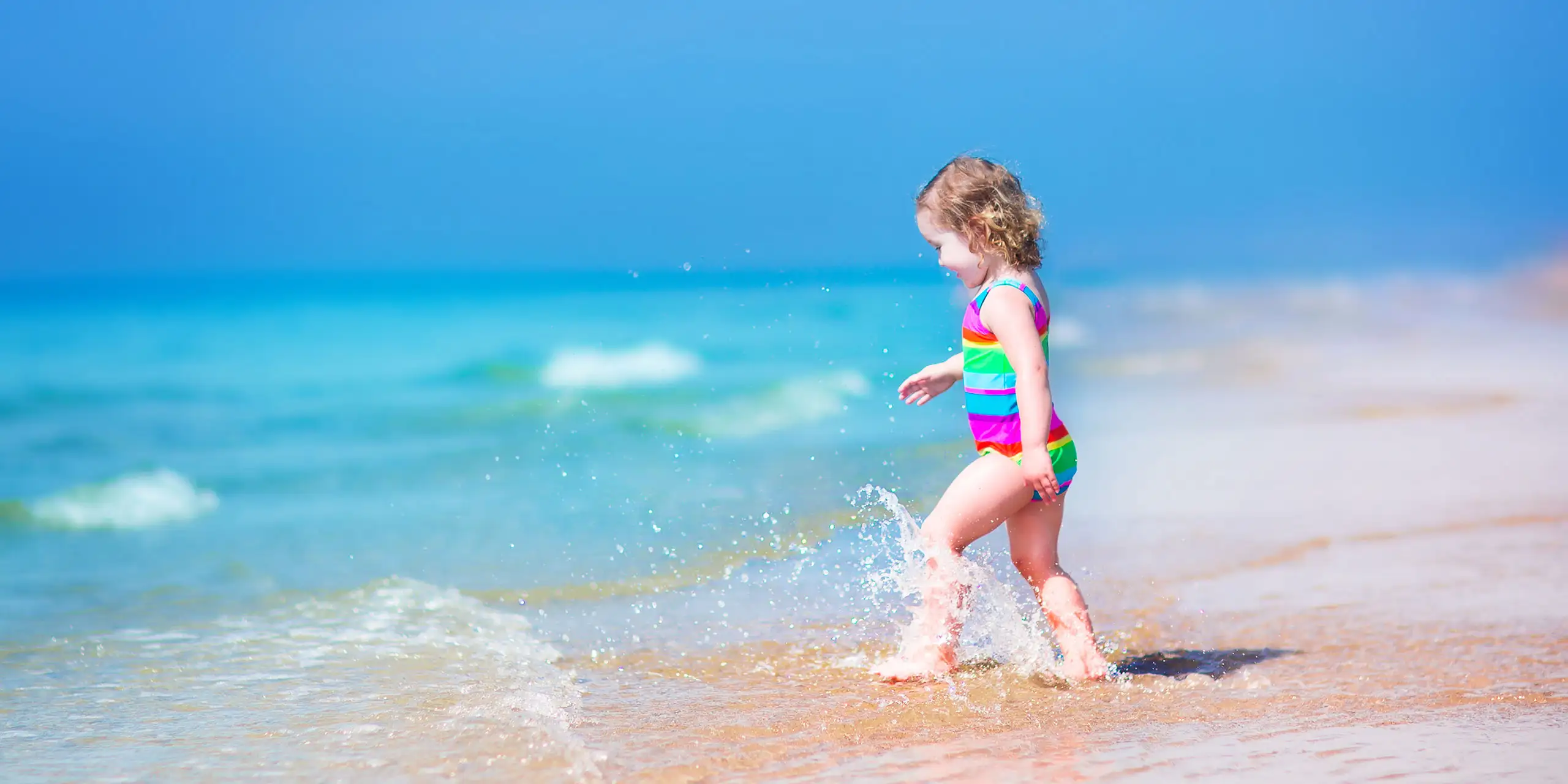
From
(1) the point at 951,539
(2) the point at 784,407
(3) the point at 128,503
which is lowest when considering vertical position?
(1) the point at 951,539

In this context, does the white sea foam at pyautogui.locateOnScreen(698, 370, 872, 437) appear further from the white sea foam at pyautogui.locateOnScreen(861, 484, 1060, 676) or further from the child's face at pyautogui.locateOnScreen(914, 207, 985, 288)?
the child's face at pyautogui.locateOnScreen(914, 207, 985, 288)

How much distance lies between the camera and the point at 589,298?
29.3 meters

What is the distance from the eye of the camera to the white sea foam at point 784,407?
31.7ft

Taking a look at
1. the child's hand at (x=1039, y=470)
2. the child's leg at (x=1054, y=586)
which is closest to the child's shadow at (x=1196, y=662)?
the child's leg at (x=1054, y=586)

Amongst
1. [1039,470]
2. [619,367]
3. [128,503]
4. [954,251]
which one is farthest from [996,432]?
[619,367]

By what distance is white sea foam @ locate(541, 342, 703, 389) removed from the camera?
15641mm

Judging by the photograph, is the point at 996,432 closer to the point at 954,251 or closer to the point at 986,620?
the point at 954,251

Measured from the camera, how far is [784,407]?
10.6m

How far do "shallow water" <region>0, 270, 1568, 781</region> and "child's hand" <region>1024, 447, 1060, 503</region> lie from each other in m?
0.41

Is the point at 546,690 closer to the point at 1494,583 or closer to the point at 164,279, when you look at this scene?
the point at 1494,583

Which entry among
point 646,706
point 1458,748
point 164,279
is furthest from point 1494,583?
point 164,279

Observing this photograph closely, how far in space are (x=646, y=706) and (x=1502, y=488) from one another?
4061mm

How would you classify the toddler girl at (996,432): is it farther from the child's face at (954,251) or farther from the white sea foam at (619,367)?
the white sea foam at (619,367)

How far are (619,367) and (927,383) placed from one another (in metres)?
14.1
